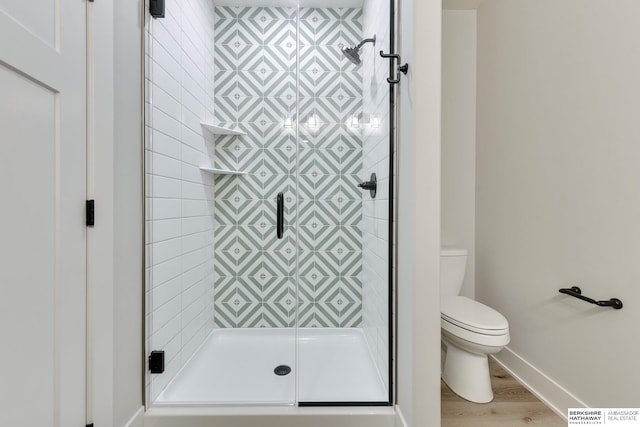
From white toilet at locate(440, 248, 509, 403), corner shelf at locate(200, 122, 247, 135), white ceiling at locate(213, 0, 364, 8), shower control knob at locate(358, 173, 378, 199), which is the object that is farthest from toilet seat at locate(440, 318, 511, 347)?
white ceiling at locate(213, 0, 364, 8)

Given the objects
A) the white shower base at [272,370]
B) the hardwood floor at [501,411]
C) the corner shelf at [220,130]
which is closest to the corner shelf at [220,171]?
the corner shelf at [220,130]

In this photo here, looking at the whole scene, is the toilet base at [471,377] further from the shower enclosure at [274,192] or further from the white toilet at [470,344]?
the shower enclosure at [274,192]

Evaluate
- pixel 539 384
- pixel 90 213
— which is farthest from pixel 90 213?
pixel 539 384

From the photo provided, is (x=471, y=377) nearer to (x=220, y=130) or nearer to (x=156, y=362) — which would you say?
(x=156, y=362)

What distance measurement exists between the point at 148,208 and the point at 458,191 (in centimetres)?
211

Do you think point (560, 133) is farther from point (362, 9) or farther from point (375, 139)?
point (362, 9)

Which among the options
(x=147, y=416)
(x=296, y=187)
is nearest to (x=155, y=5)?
(x=296, y=187)

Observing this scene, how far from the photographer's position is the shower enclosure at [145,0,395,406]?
178 centimetres

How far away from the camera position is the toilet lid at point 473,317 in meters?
1.63

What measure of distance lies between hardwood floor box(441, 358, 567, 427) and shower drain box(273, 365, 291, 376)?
2.83ft

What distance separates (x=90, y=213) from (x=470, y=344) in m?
1.84

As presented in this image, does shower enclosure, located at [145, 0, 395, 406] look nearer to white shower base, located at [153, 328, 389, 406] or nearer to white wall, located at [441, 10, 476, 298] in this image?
white shower base, located at [153, 328, 389, 406]

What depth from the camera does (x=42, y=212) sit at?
0.94 metres

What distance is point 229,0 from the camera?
2.20 meters
